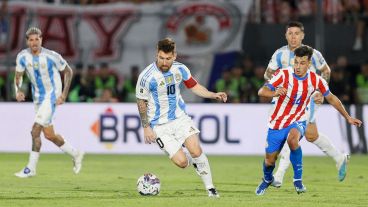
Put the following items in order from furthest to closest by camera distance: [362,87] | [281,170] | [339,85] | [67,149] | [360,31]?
[360,31] → [362,87] → [339,85] → [67,149] → [281,170]

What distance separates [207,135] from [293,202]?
10101 mm

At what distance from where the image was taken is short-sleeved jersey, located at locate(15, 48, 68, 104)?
15.8 metres

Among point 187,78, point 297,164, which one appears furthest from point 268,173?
point 187,78

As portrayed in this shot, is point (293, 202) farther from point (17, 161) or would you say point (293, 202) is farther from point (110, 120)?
point (110, 120)

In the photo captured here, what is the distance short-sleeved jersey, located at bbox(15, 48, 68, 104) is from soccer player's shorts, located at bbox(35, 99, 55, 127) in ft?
0.23

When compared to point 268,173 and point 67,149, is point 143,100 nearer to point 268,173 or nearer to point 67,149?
point 268,173

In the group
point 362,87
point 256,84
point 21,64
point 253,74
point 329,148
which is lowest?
point 362,87

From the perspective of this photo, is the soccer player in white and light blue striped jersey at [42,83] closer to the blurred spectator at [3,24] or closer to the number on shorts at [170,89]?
the number on shorts at [170,89]

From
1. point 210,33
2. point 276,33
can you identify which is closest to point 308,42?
point 276,33

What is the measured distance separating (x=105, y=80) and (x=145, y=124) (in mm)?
12552

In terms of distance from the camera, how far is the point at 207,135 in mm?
21594

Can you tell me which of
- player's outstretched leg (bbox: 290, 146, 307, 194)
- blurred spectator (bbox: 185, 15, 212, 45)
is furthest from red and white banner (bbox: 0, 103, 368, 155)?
player's outstretched leg (bbox: 290, 146, 307, 194)

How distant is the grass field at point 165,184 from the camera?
11.6 meters

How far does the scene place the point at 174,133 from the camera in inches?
485
